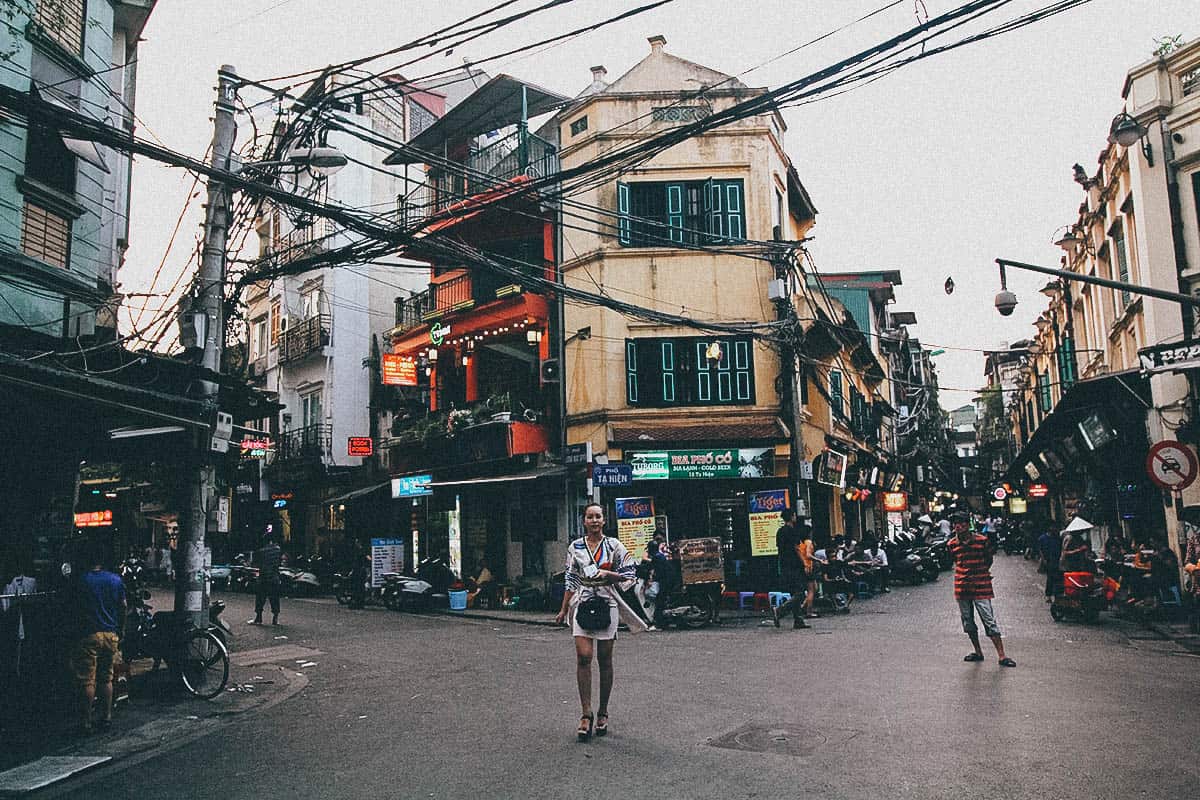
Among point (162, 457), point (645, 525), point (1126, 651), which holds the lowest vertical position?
point (1126, 651)

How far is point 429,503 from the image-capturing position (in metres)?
28.5

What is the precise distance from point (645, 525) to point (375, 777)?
14.9m

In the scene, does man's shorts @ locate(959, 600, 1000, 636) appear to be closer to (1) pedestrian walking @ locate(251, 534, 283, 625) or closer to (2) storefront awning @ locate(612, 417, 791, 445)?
(2) storefront awning @ locate(612, 417, 791, 445)

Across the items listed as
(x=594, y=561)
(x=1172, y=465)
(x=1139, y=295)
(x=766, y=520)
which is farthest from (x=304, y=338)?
(x=1172, y=465)

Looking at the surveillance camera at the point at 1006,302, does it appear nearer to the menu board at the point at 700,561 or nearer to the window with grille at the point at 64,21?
the menu board at the point at 700,561

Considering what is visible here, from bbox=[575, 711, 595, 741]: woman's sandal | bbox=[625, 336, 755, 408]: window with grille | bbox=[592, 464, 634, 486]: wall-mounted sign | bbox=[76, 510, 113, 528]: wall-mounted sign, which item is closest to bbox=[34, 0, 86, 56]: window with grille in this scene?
bbox=[592, 464, 634, 486]: wall-mounted sign

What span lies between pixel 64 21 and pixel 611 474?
1295 cm

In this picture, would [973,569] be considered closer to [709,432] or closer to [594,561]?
[594,561]

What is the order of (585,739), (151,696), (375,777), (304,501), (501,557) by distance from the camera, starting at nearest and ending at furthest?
(375,777) < (585,739) < (151,696) < (501,557) < (304,501)

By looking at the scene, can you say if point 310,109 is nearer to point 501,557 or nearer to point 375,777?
point 375,777

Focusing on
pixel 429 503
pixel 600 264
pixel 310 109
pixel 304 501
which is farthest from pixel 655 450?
pixel 304 501

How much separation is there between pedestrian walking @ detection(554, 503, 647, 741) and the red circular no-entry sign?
9862 mm

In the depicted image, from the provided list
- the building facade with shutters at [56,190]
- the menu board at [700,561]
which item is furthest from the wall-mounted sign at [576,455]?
the building facade with shutters at [56,190]

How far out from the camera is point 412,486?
25578mm
